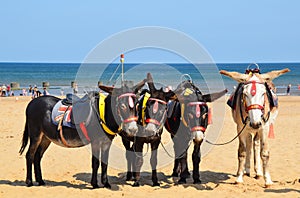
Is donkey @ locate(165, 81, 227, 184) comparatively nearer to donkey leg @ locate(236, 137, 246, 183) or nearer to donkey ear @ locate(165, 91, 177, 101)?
donkey ear @ locate(165, 91, 177, 101)

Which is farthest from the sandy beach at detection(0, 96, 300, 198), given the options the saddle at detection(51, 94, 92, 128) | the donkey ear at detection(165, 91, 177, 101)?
the donkey ear at detection(165, 91, 177, 101)

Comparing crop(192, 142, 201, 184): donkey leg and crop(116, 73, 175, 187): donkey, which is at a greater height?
crop(116, 73, 175, 187): donkey

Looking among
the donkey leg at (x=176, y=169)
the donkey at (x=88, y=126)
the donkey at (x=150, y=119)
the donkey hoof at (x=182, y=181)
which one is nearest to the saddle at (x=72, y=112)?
the donkey at (x=88, y=126)

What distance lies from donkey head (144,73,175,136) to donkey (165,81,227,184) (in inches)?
16.9

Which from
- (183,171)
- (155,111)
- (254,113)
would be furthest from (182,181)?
(254,113)

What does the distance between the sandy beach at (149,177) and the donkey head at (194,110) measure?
122 cm

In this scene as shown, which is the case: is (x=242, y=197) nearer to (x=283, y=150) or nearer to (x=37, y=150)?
(x=37, y=150)

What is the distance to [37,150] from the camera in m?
9.52

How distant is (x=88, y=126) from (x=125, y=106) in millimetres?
989

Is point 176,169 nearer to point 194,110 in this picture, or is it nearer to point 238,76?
point 194,110

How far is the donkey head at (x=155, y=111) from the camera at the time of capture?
8539 mm

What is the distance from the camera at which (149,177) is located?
10.3 m

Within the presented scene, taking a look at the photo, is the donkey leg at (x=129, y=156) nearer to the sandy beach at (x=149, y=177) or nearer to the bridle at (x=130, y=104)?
the sandy beach at (x=149, y=177)

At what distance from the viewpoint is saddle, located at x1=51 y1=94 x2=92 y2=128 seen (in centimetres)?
885
